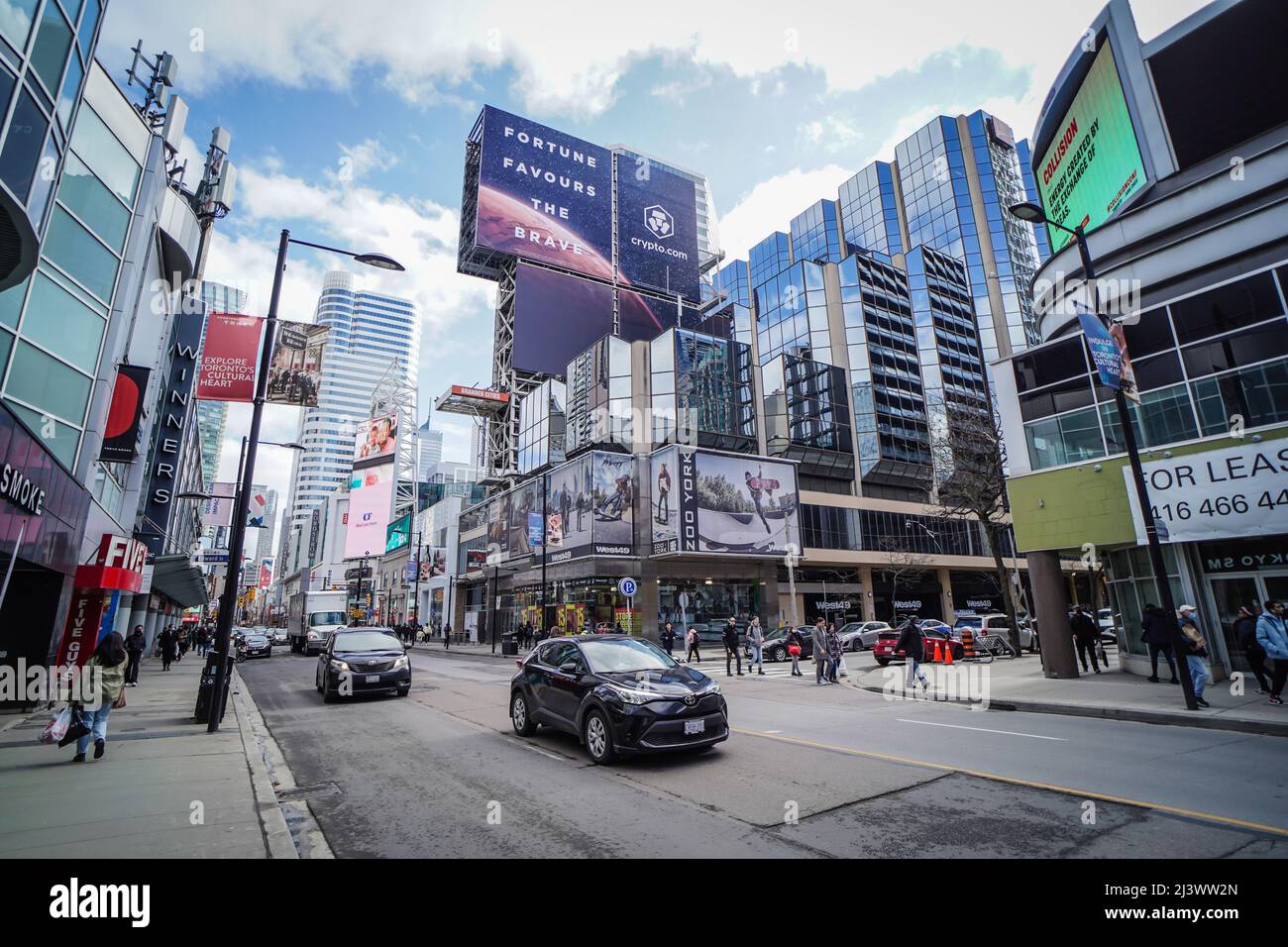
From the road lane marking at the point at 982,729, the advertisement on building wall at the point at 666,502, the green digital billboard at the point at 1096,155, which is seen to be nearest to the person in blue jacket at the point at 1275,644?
the road lane marking at the point at 982,729

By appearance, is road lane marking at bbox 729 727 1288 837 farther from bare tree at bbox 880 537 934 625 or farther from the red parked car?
bare tree at bbox 880 537 934 625

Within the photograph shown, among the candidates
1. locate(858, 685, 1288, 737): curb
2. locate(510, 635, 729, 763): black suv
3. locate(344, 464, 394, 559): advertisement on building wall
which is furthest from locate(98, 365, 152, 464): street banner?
locate(344, 464, 394, 559): advertisement on building wall

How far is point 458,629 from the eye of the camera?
63688 mm

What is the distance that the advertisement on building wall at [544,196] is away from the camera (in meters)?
61.4

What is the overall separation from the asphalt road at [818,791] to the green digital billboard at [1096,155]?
16.7 metres

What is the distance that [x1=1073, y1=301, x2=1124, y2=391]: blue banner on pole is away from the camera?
11.7 metres

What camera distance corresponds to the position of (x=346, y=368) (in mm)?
149625

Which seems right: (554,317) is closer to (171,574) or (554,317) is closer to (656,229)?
(656,229)

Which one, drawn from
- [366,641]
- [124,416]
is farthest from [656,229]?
[366,641]

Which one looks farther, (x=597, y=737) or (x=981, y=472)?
(x=981, y=472)

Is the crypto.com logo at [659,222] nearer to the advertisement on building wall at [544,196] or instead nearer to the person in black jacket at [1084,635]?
the advertisement on building wall at [544,196]

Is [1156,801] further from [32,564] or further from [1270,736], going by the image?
[32,564]

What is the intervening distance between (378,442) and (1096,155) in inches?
2623

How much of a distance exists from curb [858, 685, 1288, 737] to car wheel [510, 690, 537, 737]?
9780 millimetres
